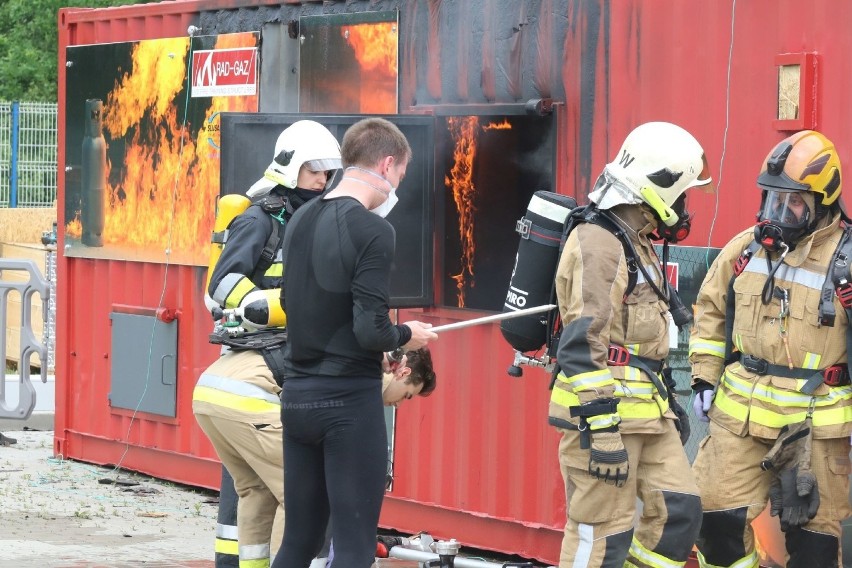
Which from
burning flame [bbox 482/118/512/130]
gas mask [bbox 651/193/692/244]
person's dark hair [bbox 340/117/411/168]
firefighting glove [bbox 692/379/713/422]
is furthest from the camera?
burning flame [bbox 482/118/512/130]

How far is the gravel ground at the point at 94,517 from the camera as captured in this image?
793 cm

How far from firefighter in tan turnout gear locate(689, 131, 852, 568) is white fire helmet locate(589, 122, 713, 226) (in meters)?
0.46

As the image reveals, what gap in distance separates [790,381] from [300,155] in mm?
2235

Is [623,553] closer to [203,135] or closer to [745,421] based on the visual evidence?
[745,421]

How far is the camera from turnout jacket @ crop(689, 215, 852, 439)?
600 centimetres

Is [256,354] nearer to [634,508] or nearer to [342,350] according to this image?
[342,350]

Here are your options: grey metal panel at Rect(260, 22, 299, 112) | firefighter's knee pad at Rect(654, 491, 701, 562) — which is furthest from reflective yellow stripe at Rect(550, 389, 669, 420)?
grey metal panel at Rect(260, 22, 299, 112)

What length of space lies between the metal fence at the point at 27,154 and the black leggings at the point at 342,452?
1873 cm

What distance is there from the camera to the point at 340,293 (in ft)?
16.8

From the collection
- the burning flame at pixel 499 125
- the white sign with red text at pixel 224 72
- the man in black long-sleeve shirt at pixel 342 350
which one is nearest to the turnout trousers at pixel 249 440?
the man in black long-sleeve shirt at pixel 342 350

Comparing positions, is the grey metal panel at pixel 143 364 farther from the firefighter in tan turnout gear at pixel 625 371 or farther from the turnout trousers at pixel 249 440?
the firefighter in tan turnout gear at pixel 625 371

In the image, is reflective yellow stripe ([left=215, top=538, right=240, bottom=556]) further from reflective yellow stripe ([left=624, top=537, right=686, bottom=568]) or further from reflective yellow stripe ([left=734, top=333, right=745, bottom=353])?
reflective yellow stripe ([left=734, top=333, right=745, bottom=353])

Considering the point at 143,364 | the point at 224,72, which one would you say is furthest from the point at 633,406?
the point at 143,364

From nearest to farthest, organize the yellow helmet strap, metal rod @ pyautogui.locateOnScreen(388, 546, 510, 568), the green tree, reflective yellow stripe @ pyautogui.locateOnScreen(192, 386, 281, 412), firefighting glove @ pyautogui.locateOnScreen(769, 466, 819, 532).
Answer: the yellow helmet strap → firefighting glove @ pyautogui.locateOnScreen(769, 466, 819, 532) → reflective yellow stripe @ pyautogui.locateOnScreen(192, 386, 281, 412) → metal rod @ pyautogui.locateOnScreen(388, 546, 510, 568) → the green tree
